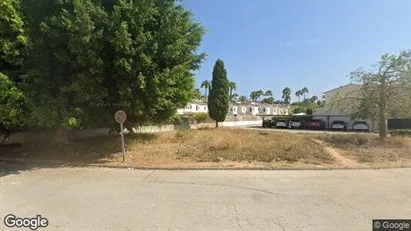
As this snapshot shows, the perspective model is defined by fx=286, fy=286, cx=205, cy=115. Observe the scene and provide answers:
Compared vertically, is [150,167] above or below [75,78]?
below

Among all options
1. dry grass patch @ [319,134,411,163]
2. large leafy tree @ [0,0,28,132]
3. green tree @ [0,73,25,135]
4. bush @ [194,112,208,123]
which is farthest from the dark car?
green tree @ [0,73,25,135]

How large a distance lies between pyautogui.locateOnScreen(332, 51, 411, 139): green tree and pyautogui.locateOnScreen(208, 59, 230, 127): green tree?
44.4 ft

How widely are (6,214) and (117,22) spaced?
7.28 m

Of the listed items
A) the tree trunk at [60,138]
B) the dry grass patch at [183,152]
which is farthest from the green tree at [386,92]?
the tree trunk at [60,138]

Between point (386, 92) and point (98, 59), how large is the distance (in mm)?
15320

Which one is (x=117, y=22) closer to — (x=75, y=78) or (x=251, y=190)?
(x=75, y=78)

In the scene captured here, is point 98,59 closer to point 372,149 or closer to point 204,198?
point 204,198

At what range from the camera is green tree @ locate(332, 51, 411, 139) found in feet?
52.4

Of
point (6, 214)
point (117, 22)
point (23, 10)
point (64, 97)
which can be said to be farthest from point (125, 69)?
point (6, 214)

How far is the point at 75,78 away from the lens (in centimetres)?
1105

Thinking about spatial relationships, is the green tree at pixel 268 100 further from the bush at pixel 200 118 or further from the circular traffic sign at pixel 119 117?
the circular traffic sign at pixel 119 117

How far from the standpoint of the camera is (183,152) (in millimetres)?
12867

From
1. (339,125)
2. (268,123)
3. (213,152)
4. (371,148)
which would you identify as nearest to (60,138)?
(213,152)

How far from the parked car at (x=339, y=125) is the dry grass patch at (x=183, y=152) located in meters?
25.3
